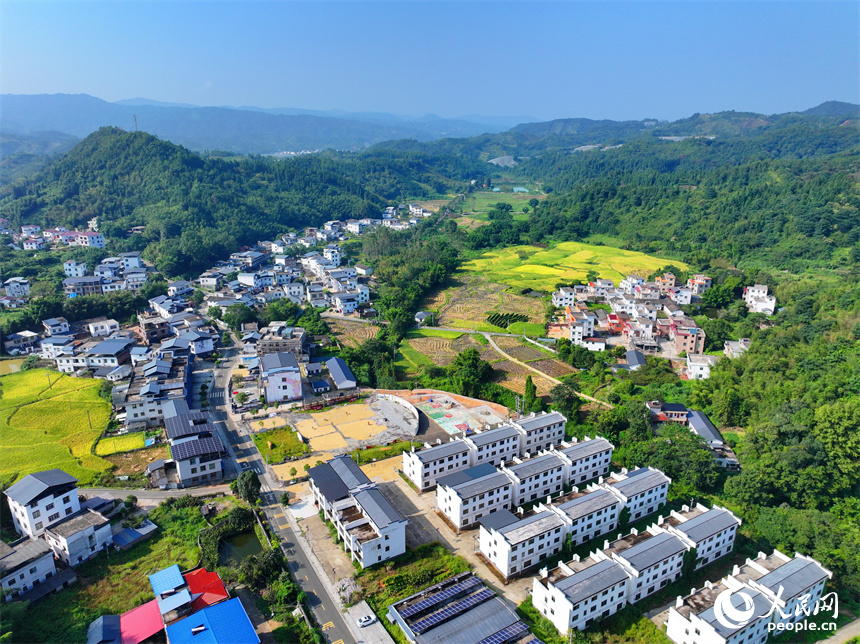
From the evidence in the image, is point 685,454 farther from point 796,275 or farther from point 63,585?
point 796,275

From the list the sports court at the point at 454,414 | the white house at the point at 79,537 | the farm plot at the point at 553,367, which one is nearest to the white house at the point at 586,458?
the sports court at the point at 454,414

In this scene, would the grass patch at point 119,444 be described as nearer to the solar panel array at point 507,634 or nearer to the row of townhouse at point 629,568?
the solar panel array at point 507,634

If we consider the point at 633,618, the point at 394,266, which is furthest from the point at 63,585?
the point at 394,266

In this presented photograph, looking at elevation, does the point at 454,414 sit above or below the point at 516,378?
below

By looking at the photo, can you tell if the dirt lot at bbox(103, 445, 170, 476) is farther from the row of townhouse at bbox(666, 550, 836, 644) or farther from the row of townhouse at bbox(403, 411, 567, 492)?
the row of townhouse at bbox(666, 550, 836, 644)

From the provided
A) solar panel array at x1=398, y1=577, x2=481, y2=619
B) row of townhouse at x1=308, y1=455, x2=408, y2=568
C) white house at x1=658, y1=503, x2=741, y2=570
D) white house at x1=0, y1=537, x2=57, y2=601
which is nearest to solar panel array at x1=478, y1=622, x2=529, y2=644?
solar panel array at x1=398, y1=577, x2=481, y2=619

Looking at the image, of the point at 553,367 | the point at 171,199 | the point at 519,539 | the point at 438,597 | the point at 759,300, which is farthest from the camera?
the point at 171,199

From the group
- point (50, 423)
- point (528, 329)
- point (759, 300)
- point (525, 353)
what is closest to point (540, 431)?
point (525, 353)

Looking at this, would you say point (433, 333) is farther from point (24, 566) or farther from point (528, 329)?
point (24, 566)

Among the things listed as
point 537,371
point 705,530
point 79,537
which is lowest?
point 537,371
